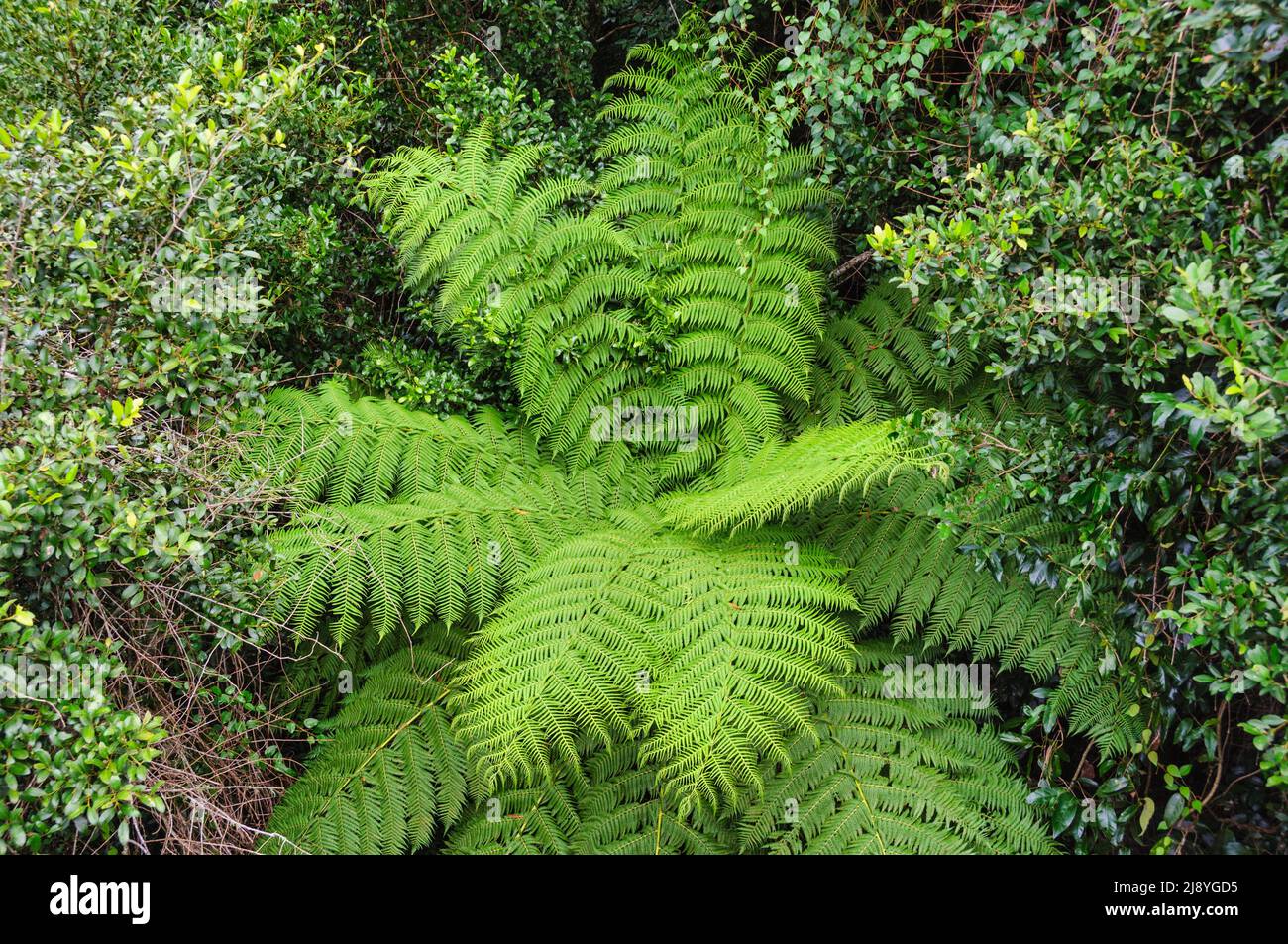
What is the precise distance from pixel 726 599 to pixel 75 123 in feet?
10.7

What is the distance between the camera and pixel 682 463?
3.87m

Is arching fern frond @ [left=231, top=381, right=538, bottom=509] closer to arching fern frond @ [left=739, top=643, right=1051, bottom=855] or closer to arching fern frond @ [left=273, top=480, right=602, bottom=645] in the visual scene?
arching fern frond @ [left=273, top=480, right=602, bottom=645]

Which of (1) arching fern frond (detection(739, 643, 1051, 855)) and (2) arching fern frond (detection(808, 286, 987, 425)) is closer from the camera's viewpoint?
(1) arching fern frond (detection(739, 643, 1051, 855))

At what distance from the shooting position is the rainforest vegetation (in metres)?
2.47

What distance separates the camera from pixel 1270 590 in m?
2.30

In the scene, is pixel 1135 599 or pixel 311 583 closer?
pixel 1135 599

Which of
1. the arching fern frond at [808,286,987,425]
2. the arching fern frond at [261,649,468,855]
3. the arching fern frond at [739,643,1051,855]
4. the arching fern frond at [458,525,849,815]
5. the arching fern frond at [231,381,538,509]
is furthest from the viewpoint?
the arching fern frond at [808,286,987,425]

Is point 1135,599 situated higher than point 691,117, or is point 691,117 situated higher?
point 691,117

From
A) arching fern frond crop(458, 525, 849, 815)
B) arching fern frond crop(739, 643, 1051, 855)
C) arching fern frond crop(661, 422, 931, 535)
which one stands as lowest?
arching fern frond crop(739, 643, 1051, 855)

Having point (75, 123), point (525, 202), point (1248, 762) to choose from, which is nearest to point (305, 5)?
point (75, 123)

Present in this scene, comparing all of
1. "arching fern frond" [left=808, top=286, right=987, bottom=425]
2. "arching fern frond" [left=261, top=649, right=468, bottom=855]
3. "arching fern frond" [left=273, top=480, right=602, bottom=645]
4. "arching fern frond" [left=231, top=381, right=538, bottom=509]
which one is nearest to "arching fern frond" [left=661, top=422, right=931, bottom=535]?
"arching fern frond" [left=808, top=286, right=987, bottom=425]

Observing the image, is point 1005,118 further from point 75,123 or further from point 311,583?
point 75,123

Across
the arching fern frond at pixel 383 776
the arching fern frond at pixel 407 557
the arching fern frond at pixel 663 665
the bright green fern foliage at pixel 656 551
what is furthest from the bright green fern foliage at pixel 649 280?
the arching fern frond at pixel 383 776

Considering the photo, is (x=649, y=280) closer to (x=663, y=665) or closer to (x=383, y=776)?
(x=663, y=665)
